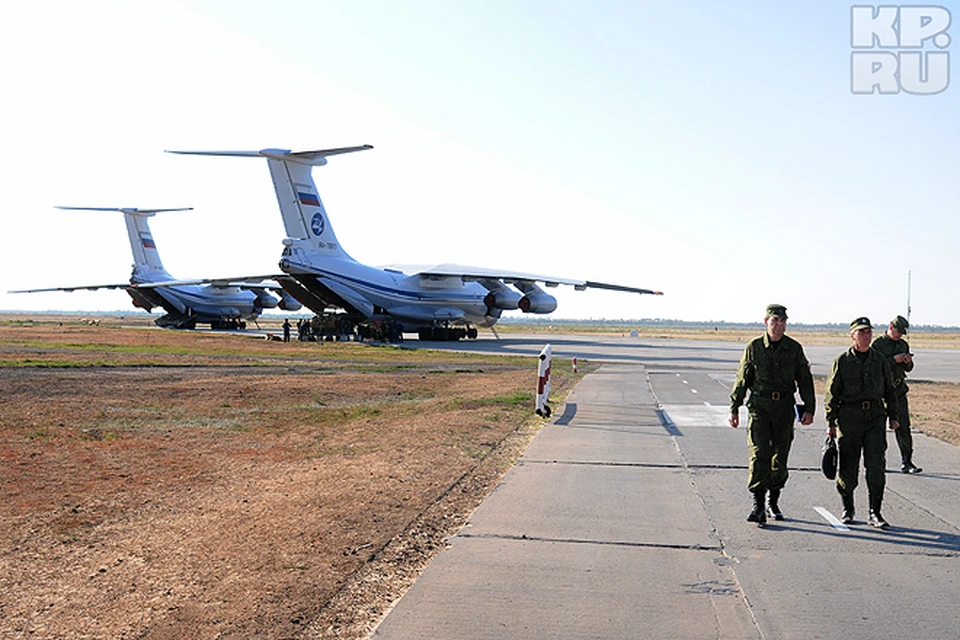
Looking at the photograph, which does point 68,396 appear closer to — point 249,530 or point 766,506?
point 249,530

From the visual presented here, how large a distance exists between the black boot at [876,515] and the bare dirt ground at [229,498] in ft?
11.3

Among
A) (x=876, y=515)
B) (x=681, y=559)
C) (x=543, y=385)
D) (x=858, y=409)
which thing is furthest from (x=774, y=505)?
(x=543, y=385)

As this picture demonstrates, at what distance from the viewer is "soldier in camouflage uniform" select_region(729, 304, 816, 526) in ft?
26.1

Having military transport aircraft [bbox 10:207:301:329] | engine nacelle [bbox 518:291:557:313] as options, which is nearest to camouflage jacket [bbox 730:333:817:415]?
engine nacelle [bbox 518:291:557:313]

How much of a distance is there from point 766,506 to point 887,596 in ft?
8.90

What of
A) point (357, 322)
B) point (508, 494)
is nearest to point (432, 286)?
point (357, 322)

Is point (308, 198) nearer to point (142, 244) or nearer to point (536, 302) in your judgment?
point (536, 302)

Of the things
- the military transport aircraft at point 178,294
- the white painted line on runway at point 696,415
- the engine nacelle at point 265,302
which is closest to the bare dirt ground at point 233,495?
the white painted line on runway at point 696,415

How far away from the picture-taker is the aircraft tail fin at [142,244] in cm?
6781

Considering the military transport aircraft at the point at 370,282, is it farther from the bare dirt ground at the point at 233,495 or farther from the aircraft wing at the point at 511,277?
the bare dirt ground at the point at 233,495

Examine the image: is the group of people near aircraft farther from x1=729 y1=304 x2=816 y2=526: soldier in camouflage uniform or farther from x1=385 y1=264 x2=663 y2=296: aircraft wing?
x1=385 y1=264 x2=663 y2=296: aircraft wing

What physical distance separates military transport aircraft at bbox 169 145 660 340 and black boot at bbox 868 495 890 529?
33.3m

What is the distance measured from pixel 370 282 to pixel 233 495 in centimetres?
4067

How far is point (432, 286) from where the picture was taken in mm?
52781
